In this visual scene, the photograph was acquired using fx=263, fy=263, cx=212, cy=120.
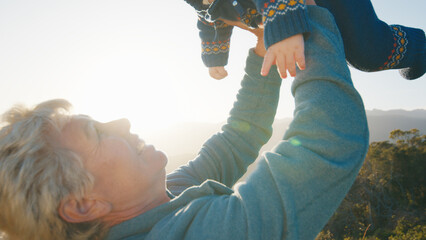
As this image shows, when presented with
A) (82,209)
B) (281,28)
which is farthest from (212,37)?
(82,209)

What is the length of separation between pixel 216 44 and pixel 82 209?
5.78ft

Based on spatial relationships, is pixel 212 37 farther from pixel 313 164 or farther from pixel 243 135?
pixel 313 164

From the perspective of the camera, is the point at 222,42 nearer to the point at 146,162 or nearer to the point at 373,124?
the point at 146,162

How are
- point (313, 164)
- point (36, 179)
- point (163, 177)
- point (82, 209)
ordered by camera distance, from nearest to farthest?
point (313, 164)
point (36, 179)
point (82, 209)
point (163, 177)

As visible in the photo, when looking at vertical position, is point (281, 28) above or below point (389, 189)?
above

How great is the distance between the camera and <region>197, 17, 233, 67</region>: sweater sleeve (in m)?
2.49

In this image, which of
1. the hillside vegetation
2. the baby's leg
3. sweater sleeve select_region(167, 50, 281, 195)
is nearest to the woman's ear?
sweater sleeve select_region(167, 50, 281, 195)

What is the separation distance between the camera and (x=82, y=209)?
59.8 inches

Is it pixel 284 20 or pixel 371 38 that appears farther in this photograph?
pixel 371 38

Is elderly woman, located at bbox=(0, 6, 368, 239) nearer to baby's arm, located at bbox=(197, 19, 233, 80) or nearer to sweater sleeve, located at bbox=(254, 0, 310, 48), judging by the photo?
sweater sleeve, located at bbox=(254, 0, 310, 48)

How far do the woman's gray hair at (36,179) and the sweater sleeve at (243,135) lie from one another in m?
0.78

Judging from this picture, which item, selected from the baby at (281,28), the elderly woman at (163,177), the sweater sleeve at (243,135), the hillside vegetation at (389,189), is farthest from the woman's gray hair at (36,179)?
the hillside vegetation at (389,189)

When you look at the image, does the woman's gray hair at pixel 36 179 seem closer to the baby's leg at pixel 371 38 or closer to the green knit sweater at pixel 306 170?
the green knit sweater at pixel 306 170

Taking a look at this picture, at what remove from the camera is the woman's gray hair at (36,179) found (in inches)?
53.0
